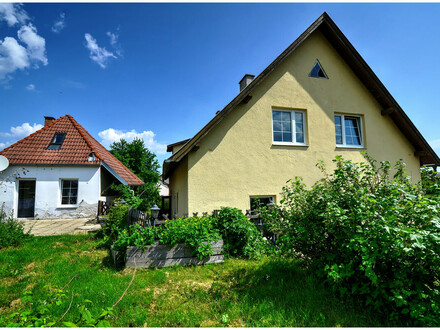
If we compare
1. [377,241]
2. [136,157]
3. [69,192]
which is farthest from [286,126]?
[136,157]

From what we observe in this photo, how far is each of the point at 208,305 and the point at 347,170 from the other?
121 inches

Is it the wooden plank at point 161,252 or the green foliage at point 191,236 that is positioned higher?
the green foliage at point 191,236

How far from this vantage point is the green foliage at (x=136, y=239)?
15.3ft

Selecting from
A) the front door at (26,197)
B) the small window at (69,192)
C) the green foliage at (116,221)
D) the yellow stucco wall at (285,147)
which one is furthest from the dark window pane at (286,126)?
the front door at (26,197)

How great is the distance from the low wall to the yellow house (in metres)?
2.25

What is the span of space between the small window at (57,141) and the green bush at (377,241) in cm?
1545

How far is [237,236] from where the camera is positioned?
540 centimetres

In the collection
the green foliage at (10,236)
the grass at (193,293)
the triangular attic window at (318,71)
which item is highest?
the triangular attic window at (318,71)

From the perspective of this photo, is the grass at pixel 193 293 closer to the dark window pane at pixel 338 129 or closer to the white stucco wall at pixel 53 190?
the dark window pane at pixel 338 129

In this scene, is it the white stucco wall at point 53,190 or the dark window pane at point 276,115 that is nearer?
the dark window pane at point 276,115

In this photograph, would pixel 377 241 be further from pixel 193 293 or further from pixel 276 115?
pixel 276 115

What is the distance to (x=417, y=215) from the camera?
2844mm

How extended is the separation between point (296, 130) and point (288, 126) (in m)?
0.36

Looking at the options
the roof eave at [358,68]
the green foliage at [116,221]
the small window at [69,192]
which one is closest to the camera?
the green foliage at [116,221]
